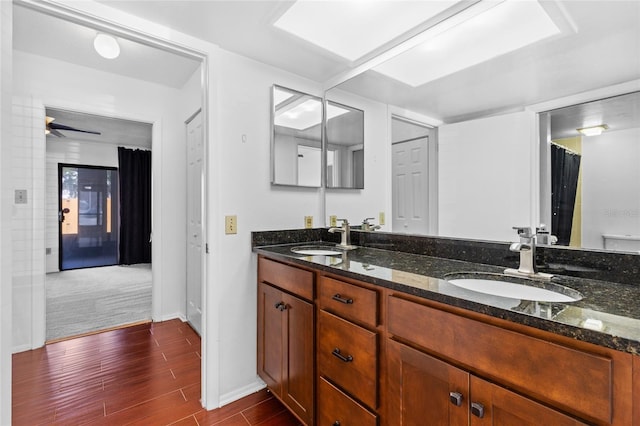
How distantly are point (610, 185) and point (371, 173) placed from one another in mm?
1215

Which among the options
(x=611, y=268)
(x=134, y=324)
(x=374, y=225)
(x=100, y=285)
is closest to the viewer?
(x=611, y=268)

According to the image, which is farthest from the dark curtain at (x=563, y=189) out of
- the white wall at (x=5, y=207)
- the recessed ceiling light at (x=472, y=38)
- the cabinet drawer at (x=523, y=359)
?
the white wall at (x=5, y=207)

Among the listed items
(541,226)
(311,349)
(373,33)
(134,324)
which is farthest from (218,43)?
(134,324)

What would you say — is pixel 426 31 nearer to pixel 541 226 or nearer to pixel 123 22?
pixel 541 226

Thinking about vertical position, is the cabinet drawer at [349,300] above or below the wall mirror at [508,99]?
below

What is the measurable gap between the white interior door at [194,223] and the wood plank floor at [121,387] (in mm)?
319

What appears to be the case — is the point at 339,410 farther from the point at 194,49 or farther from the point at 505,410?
the point at 194,49

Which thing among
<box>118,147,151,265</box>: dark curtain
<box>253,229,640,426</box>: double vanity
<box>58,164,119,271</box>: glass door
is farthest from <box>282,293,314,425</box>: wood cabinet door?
<box>58,164,119,271</box>: glass door

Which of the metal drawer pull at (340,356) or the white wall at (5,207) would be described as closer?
the white wall at (5,207)

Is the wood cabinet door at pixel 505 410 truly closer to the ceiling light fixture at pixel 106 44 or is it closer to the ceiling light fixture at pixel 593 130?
the ceiling light fixture at pixel 593 130

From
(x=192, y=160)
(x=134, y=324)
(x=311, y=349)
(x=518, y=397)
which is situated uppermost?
(x=192, y=160)

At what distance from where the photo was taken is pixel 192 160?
299 centimetres

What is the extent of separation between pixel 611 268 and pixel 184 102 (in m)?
3.39

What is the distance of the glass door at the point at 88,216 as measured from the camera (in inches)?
216
